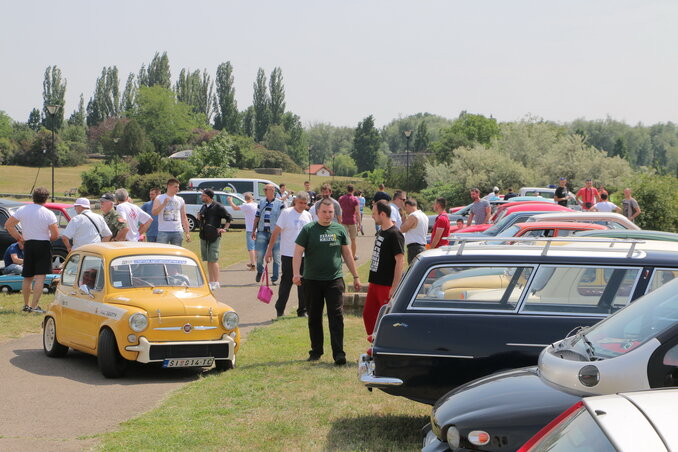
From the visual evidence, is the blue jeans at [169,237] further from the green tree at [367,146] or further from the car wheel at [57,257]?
the green tree at [367,146]

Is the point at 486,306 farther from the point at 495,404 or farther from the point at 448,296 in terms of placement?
the point at 495,404

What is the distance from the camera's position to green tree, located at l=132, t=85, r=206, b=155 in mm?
126875

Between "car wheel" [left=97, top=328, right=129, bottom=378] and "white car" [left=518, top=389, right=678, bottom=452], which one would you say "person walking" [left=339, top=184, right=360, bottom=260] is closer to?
"car wheel" [left=97, top=328, right=129, bottom=378]

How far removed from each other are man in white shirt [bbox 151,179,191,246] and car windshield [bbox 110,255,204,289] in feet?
16.8

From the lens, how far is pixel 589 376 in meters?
4.73

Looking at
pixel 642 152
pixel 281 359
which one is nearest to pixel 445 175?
pixel 281 359

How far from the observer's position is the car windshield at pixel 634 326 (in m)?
4.84

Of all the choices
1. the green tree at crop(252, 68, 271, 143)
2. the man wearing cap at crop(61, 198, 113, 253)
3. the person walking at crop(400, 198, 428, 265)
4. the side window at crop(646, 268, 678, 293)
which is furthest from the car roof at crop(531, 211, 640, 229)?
the green tree at crop(252, 68, 271, 143)

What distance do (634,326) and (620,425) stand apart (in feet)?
8.74

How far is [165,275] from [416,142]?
152 m

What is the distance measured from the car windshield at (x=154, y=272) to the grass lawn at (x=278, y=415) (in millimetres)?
1259

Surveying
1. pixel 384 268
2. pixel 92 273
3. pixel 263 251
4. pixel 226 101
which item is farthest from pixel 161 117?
pixel 384 268

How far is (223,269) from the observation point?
68.0 ft

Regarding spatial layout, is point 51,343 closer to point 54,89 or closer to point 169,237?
point 169,237
